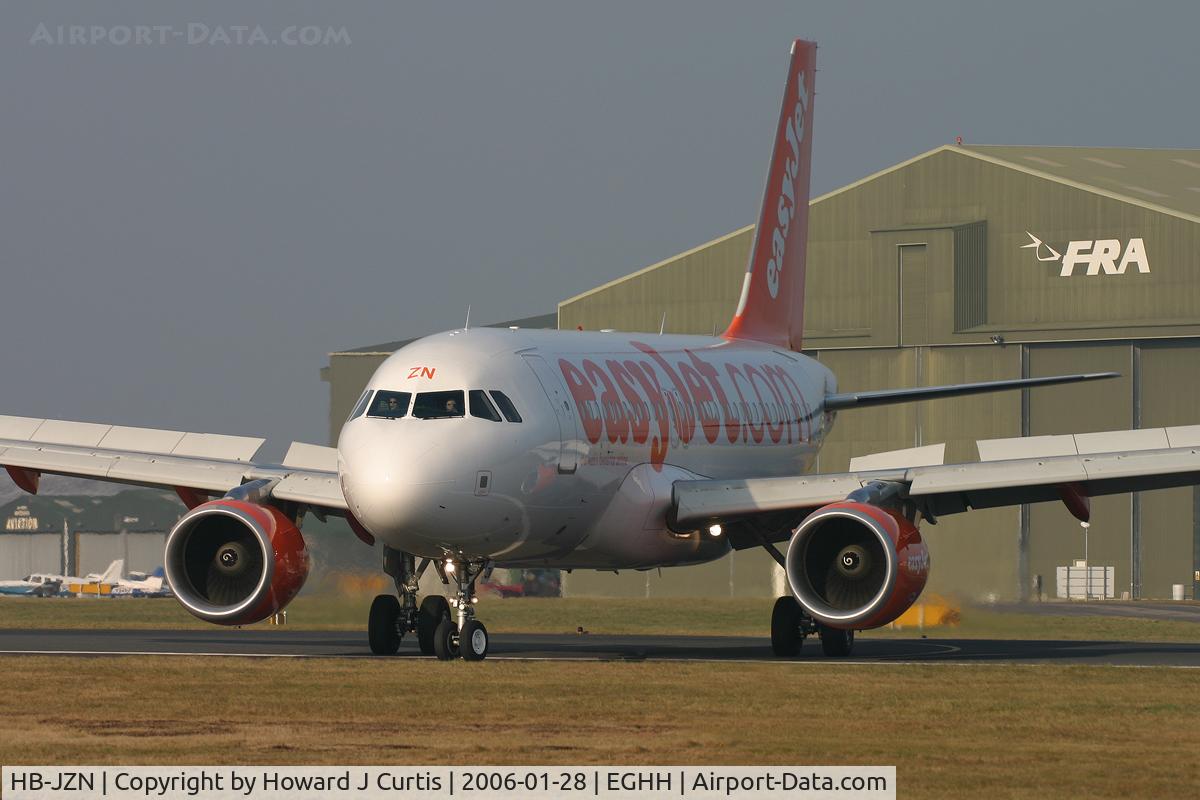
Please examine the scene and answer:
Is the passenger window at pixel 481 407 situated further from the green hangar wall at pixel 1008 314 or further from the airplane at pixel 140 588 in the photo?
the airplane at pixel 140 588

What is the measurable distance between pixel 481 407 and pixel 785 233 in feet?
54.4

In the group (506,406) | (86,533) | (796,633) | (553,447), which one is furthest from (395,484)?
(86,533)

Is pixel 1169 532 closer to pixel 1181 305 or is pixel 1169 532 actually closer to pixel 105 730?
pixel 1181 305

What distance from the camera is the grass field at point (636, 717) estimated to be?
1582cm

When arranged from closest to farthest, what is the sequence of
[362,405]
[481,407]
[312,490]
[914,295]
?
[481,407] → [362,405] → [312,490] → [914,295]

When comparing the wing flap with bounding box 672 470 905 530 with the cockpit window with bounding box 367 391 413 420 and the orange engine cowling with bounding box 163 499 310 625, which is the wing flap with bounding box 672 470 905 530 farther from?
the cockpit window with bounding box 367 391 413 420

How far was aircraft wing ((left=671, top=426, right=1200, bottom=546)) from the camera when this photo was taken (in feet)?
93.3

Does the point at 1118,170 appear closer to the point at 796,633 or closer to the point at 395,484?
the point at 796,633

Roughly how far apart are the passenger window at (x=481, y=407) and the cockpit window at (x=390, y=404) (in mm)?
751

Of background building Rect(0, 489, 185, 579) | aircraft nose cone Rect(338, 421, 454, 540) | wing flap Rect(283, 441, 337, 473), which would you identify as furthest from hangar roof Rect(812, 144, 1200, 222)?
background building Rect(0, 489, 185, 579)

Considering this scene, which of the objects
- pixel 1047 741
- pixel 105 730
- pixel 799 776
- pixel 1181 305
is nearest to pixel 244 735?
pixel 105 730

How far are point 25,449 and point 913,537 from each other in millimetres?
13316

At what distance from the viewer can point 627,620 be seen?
47719mm

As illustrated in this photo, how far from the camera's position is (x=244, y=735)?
17469mm
